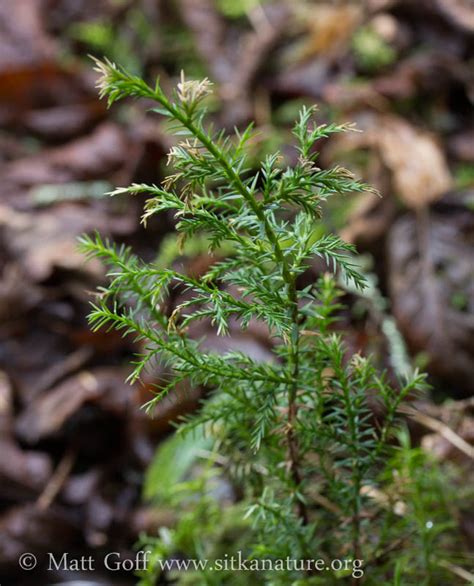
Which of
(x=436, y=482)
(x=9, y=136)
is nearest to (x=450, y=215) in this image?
(x=436, y=482)

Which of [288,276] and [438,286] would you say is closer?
[288,276]

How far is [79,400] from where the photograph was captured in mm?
2068

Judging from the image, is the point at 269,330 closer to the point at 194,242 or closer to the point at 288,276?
the point at 288,276

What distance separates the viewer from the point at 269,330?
0.89 metres

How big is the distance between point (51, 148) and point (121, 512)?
2038 mm
